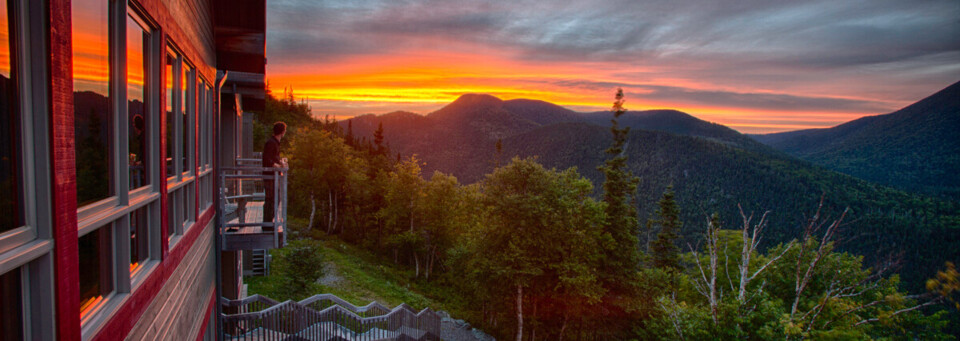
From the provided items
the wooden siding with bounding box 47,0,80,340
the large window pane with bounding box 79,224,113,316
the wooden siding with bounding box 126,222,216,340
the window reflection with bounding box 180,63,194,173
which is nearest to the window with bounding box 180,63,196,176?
the window reflection with bounding box 180,63,194,173

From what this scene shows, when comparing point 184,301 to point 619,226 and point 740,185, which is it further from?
point 740,185

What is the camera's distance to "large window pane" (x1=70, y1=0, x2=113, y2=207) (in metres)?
1.85

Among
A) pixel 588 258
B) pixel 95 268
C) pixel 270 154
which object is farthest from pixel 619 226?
pixel 95 268

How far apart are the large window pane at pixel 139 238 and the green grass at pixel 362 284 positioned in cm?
1488

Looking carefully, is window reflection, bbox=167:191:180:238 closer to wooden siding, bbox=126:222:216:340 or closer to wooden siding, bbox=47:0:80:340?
wooden siding, bbox=126:222:216:340

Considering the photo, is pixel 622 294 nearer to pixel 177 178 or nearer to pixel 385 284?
pixel 385 284

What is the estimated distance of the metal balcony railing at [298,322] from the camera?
32.2ft

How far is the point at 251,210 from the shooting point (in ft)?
33.8

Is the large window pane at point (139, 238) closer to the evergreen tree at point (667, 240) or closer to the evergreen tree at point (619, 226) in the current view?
the evergreen tree at point (619, 226)

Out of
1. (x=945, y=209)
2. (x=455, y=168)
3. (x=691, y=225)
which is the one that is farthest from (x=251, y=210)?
(x=945, y=209)

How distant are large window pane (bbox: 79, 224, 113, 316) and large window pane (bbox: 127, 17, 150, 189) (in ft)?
1.57

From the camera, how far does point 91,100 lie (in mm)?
2004

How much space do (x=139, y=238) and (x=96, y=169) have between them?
1.02m

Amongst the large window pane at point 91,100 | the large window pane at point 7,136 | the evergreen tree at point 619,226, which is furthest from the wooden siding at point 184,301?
the evergreen tree at point 619,226
